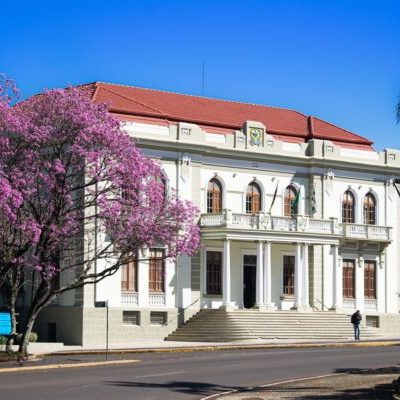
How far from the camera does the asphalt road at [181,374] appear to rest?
21.0m

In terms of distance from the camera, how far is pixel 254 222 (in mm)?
47625

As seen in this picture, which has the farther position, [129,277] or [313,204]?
[313,204]

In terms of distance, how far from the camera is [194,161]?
157ft

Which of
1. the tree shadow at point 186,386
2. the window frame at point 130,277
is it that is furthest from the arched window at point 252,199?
the tree shadow at point 186,386

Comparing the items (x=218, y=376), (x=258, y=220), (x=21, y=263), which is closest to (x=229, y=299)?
(x=258, y=220)

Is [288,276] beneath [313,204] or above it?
beneath

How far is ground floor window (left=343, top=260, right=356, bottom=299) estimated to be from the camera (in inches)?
2055

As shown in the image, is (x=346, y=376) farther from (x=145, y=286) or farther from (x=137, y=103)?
(x=137, y=103)

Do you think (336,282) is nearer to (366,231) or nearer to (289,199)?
(366,231)

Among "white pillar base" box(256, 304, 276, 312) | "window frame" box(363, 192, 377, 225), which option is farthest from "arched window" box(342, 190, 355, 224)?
"white pillar base" box(256, 304, 276, 312)

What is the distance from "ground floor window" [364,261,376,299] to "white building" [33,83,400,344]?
81 millimetres

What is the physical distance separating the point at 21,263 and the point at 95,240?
→ 723 cm

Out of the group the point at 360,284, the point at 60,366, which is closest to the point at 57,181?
the point at 60,366

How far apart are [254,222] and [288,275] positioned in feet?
14.7
